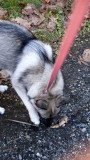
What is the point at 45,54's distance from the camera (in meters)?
3.01

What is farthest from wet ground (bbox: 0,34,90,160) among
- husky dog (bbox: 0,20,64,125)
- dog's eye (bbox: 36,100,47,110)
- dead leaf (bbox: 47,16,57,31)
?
dead leaf (bbox: 47,16,57,31)

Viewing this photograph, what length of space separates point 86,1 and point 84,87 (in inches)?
111

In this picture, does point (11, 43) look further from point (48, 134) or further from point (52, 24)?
point (52, 24)

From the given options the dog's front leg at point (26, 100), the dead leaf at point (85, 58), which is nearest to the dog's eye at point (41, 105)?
the dog's front leg at point (26, 100)

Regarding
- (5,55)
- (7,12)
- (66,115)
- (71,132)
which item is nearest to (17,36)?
(5,55)

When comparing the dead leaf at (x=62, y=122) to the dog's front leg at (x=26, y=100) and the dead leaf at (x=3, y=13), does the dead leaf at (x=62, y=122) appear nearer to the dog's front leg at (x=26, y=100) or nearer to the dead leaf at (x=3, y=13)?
the dog's front leg at (x=26, y=100)

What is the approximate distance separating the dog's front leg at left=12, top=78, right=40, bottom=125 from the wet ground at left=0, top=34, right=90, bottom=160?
0.40 ft

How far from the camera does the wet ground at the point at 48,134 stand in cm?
288

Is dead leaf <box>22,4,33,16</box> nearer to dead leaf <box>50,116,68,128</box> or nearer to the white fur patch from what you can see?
the white fur patch

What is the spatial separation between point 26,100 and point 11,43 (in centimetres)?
85

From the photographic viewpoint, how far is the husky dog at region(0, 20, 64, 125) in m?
2.73

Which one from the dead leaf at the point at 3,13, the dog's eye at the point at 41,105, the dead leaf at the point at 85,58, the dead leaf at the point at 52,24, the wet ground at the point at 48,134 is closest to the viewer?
the dog's eye at the point at 41,105

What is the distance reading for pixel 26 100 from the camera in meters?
3.06

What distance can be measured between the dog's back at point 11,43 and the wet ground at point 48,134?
70cm
